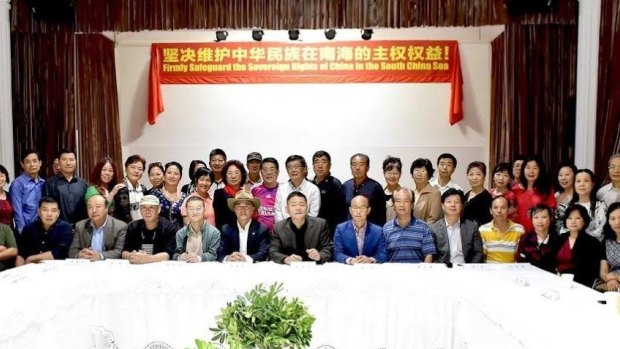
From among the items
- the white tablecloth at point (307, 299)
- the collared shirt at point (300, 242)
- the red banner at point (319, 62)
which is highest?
the red banner at point (319, 62)

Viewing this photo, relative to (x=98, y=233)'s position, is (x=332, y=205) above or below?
above

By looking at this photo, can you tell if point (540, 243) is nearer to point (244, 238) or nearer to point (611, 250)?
point (611, 250)

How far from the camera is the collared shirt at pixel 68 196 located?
4.29m

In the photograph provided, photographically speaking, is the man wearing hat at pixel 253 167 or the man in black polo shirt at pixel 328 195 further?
the man wearing hat at pixel 253 167

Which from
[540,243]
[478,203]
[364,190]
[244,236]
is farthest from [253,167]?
[540,243]

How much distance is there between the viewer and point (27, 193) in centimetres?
434

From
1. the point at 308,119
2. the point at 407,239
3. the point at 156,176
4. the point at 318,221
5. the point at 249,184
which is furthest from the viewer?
the point at 308,119

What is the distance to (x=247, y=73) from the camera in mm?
6992

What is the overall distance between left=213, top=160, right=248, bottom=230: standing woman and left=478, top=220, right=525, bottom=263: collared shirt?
5.06 ft

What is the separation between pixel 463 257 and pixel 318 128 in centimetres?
369

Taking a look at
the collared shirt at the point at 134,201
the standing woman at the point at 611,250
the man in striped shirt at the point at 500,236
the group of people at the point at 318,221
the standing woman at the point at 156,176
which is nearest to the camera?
the standing woman at the point at 611,250

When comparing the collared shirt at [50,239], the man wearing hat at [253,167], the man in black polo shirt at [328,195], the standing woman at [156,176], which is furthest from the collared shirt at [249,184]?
the collared shirt at [50,239]

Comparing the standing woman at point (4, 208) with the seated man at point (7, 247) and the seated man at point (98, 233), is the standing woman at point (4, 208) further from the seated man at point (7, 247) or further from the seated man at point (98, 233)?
the seated man at point (98, 233)

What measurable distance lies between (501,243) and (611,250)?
56 centimetres
